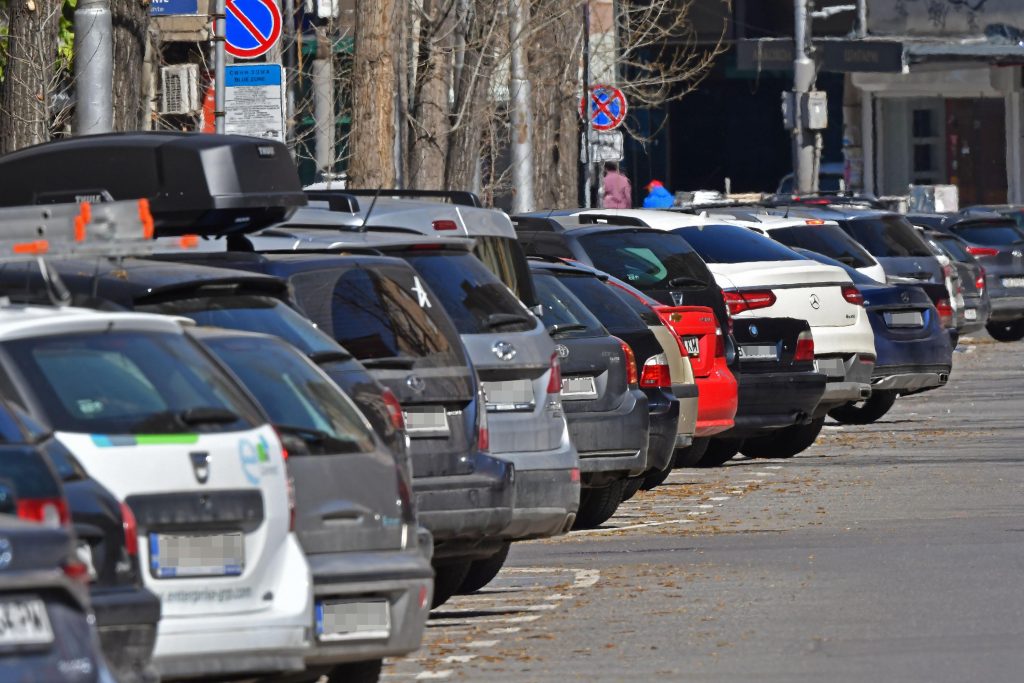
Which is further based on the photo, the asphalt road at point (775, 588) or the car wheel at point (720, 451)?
the car wheel at point (720, 451)

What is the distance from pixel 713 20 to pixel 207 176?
46.3 m

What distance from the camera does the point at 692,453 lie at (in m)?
18.5

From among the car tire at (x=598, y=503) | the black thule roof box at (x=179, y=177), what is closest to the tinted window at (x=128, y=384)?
the black thule roof box at (x=179, y=177)

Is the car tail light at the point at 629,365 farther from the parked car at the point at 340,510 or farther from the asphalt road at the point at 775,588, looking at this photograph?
the parked car at the point at 340,510

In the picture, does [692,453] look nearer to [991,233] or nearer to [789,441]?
[789,441]

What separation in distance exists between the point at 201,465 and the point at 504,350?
169 inches

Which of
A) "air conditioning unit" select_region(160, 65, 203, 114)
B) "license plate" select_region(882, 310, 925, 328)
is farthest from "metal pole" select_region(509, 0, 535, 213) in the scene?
"license plate" select_region(882, 310, 925, 328)

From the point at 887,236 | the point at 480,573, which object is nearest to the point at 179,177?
the point at 480,573

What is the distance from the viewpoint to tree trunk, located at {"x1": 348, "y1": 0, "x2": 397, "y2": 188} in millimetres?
23062

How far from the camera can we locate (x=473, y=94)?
2766 cm

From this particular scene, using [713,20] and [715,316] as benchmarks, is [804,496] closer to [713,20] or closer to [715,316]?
[715,316]

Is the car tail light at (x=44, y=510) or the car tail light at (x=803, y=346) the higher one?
the car tail light at (x=44, y=510)

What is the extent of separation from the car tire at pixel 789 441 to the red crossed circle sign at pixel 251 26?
5.07 meters

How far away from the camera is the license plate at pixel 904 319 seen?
22.1m
